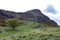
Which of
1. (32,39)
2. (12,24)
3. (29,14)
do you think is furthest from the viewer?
(29,14)

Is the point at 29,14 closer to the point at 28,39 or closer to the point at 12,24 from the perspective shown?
the point at 12,24

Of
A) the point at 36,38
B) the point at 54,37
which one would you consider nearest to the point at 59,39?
the point at 54,37

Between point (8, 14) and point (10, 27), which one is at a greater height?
point (8, 14)

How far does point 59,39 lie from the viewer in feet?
94.4

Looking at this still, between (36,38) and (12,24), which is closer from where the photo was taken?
(36,38)

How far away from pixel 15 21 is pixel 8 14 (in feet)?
276

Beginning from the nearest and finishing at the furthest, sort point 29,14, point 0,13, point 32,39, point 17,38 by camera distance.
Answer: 1. point 32,39
2. point 17,38
3. point 0,13
4. point 29,14

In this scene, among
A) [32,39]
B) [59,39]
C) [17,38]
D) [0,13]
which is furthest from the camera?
[0,13]

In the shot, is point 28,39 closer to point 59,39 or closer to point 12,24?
point 59,39

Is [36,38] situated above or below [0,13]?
below

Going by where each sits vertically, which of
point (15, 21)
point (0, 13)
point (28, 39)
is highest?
point (0, 13)

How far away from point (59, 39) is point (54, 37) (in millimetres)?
1773

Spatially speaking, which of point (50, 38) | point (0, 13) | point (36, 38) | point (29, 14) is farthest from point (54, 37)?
point (29, 14)

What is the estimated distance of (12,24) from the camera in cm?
6481
